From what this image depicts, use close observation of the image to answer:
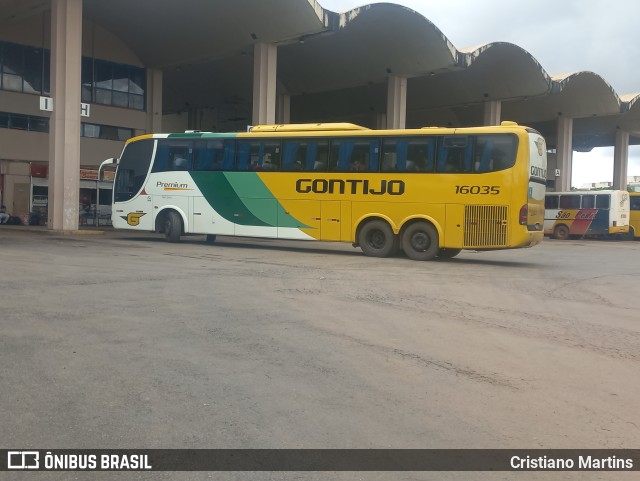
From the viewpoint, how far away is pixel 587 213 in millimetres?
35656

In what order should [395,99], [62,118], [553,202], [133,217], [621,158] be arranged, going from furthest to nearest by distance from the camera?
[621,158]
[553,202]
[395,99]
[62,118]
[133,217]

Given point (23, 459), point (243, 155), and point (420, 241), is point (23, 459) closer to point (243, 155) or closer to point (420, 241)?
point (420, 241)

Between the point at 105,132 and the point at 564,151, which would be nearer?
the point at 105,132

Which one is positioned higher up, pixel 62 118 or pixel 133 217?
pixel 62 118

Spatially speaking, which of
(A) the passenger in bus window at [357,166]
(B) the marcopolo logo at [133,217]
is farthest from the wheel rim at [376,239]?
(B) the marcopolo logo at [133,217]

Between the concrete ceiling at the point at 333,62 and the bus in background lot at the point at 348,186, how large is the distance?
9.32 m

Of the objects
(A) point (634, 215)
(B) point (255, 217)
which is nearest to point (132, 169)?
(B) point (255, 217)

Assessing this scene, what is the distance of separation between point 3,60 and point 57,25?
1023 cm

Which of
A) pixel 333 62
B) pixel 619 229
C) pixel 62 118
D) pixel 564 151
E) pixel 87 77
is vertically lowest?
pixel 619 229

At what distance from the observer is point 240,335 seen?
273 inches

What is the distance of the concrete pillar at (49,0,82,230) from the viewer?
917 inches

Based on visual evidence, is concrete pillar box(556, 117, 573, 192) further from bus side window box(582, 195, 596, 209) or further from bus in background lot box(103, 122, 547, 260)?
bus in background lot box(103, 122, 547, 260)

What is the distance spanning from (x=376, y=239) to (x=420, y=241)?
1.33 m

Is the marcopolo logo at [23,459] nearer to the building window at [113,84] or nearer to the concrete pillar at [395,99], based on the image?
the concrete pillar at [395,99]
